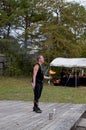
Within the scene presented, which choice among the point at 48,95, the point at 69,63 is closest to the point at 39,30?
the point at 69,63

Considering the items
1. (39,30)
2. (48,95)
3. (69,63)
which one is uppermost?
Answer: (39,30)

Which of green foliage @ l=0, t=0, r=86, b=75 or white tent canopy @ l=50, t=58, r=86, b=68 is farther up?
green foliage @ l=0, t=0, r=86, b=75


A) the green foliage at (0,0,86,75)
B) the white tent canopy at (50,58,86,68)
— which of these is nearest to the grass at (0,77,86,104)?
the white tent canopy at (50,58,86,68)

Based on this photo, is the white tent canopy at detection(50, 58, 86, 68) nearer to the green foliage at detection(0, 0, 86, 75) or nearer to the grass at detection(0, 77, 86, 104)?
the green foliage at detection(0, 0, 86, 75)

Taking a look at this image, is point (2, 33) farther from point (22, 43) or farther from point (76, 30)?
point (76, 30)

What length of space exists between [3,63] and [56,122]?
24.7 m

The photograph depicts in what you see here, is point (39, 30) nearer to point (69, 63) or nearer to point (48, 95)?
point (69, 63)

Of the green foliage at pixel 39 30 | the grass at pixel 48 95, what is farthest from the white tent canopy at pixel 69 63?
the grass at pixel 48 95

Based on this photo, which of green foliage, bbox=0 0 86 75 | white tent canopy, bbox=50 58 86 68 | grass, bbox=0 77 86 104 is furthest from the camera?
green foliage, bbox=0 0 86 75

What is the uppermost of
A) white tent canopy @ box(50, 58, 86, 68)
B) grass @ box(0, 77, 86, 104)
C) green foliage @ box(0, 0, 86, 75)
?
green foliage @ box(0, 0, 86, 75)

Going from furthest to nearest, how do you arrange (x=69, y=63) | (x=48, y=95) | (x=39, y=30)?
1. (x=39, y=30)
2. (x=69, y=63)
3. (x=48, y=95)

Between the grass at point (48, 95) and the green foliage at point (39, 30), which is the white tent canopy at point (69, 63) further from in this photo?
the grass at point (48, 95)

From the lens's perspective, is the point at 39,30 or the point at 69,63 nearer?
the point at 69,63

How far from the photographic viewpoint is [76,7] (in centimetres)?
3173
